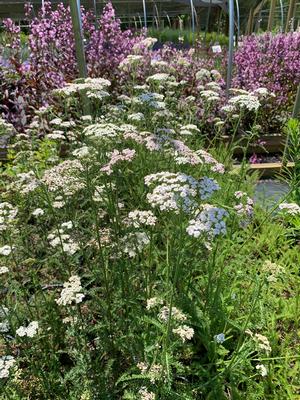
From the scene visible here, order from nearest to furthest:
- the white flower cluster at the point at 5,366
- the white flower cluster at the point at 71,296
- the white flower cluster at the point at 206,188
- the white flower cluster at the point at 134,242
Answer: the white flower cluster at the point at 5,366 → the white flower cluster at the point at 71,296 → the white flower cluster at the point at 206,188 → the white flower cluster at the point at 134,242

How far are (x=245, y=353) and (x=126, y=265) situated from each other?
0.73 meters

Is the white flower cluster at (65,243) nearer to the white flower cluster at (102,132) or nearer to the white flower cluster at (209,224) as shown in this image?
the white flower cluster at (102,132)

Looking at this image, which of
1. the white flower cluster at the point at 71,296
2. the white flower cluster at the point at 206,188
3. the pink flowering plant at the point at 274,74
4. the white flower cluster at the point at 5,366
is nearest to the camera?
the white flower cluster at the point at 5,366

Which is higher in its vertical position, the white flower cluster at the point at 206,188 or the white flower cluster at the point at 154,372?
the white flower cluster at the point at 206,188

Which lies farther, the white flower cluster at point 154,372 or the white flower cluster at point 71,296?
the white flower cluster at point 71,296

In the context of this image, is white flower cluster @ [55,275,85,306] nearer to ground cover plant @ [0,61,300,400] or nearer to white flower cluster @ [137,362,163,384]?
ground cover plant @ [0,61,300,400]

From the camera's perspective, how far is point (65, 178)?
1994 mm

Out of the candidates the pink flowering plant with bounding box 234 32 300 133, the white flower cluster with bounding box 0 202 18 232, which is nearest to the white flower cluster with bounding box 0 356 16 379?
the white flower cluster with bounding box 0 202 18 232

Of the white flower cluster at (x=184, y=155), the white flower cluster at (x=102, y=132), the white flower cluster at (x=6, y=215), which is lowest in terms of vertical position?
the white flower cluster at (x=6, y=215)

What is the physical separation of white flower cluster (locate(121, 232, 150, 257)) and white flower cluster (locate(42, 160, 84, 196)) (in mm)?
377

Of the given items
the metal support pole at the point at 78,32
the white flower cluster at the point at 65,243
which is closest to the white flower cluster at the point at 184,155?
the white flower cluster at the point at 65,243

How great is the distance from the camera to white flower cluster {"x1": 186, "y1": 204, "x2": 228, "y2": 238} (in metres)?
1.54

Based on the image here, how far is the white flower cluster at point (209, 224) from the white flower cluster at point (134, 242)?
323 millimetres

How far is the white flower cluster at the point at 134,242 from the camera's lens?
182 cm
